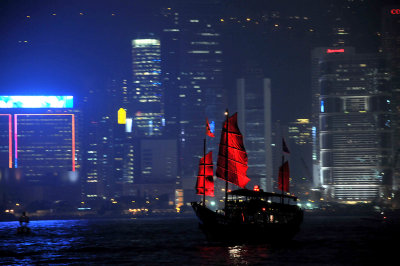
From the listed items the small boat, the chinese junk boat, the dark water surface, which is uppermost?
the chinese junk boat

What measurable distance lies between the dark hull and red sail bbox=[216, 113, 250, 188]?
7.41 m

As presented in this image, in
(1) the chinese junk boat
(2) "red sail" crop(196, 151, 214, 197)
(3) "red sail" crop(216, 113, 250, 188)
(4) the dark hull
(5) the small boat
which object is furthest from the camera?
(5) the small boat

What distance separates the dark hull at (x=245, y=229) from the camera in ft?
384

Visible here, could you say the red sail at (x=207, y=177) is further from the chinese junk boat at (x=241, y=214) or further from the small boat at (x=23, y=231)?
the small boat at (x=23, y=231)

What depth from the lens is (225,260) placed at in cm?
9194

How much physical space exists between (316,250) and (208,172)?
3030cm

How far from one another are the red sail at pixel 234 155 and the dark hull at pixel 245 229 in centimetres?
741

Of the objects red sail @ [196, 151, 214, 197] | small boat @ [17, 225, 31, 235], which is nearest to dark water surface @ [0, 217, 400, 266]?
red sail @ [196, 151, 214, 197]

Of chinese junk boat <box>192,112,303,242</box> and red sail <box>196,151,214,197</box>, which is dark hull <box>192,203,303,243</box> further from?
red sail <box>196,151,214,197</box>

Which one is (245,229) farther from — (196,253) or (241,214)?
(196,253)

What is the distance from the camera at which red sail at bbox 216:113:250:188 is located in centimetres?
12256

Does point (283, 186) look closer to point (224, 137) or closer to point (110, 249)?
point (224, 137)

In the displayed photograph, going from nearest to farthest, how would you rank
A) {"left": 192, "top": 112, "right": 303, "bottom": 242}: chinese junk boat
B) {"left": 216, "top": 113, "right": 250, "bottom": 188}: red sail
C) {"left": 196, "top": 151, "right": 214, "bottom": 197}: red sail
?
1. {"left": 192, "top": 112, "right": 303, "bottom": 242}: chinese junk boat
2. {"left": 216, "top": 113, "right": 250, "bottom": 188}: red sail
3. {"left": 196, "top": 151, "right": 214, "bottom": 197}: red sail

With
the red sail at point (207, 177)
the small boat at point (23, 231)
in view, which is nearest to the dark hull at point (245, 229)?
the red sail at point (207, 177)
